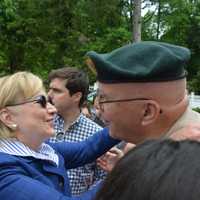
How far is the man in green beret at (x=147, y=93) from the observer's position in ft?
7.39

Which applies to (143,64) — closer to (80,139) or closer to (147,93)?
(147,93)

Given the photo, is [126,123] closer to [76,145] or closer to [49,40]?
[76,145]

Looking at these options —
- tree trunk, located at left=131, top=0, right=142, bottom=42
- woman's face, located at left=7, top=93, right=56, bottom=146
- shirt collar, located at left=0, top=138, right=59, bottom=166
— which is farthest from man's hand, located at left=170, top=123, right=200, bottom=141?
tree trunk, located at left=131, top=0, right=142, bottom=42

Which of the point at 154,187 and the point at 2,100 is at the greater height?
the point at 154,187

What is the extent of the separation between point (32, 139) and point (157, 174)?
5.93ft

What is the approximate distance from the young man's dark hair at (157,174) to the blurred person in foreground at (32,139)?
1.24 m

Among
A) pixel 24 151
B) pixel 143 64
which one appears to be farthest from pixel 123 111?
pixel 24 151

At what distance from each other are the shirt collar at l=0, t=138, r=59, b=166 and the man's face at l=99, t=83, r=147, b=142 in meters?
0.50

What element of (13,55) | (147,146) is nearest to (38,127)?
(147,146)

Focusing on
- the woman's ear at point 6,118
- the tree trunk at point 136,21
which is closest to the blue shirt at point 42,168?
the woman's ear at point 6,118

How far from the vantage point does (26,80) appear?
114 inches

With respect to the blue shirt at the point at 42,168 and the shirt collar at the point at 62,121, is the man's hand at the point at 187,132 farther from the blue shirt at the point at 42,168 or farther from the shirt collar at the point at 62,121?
the shirt collar at the point at 62,121

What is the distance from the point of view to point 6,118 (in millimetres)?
2896

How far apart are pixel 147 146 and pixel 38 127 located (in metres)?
1.72
